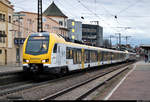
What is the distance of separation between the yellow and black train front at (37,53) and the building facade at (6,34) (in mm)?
21529

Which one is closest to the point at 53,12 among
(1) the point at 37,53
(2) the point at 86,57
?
(2) the point at 86,57

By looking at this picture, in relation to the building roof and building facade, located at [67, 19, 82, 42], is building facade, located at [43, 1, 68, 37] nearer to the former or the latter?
the building roof

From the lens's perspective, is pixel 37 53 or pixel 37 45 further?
pixel 37 45

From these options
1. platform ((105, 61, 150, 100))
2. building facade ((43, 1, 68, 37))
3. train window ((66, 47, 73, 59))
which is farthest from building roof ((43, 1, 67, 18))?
platform ((105, 61, 150, 100))

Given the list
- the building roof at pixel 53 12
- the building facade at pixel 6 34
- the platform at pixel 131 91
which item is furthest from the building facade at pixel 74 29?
the platform at pixel 131 91

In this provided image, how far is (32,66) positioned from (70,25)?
68795 millimetres

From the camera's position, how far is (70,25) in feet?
284

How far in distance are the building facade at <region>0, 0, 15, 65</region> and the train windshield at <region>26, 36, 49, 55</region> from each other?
2142 cm

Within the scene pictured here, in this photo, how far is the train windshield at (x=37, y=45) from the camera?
1844 centimetres

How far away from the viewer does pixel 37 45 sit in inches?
739

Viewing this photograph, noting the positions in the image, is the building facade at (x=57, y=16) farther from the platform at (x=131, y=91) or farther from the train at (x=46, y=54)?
the platform at (x=131, y=91)

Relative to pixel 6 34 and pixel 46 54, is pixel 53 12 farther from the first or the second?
pixel 46 54

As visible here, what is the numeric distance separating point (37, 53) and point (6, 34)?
22.9 metres

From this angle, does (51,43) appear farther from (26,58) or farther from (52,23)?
(52,23)
